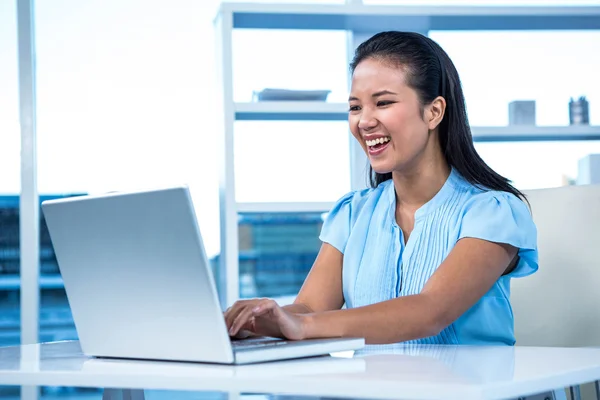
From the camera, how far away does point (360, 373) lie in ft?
2.82

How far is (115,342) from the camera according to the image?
1038 millimetres

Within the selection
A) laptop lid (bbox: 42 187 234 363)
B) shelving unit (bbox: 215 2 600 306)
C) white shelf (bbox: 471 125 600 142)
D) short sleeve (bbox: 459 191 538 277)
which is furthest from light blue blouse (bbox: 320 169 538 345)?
white shelf (bbox: 471 125 600 142)

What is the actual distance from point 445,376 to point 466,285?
519mm

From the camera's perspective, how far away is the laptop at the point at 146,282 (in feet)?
2.91

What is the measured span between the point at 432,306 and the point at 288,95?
6.64 feet

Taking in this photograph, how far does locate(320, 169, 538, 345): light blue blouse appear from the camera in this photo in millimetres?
1475

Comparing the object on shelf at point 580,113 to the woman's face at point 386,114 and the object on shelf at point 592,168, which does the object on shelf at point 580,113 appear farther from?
the woman's face at point 386,114

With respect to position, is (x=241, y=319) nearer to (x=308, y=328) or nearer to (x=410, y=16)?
(x=308, y=328)

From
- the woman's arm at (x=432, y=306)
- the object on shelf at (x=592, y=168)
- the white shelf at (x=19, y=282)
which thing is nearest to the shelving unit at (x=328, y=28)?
the object on shelf at (x=592, y=168)

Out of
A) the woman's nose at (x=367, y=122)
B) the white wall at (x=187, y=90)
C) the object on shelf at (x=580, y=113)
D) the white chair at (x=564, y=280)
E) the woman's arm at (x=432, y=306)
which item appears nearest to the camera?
the woman's arm at (x=432, y=306)

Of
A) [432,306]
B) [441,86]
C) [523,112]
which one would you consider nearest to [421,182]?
[441,86]

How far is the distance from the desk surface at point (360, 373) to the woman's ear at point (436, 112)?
2.14ft

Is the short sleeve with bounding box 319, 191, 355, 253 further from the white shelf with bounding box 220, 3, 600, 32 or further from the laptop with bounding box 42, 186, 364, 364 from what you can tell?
the white shelf with bounding box 220, 3, 600, 32

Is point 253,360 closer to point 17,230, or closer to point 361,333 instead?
point 361,333
